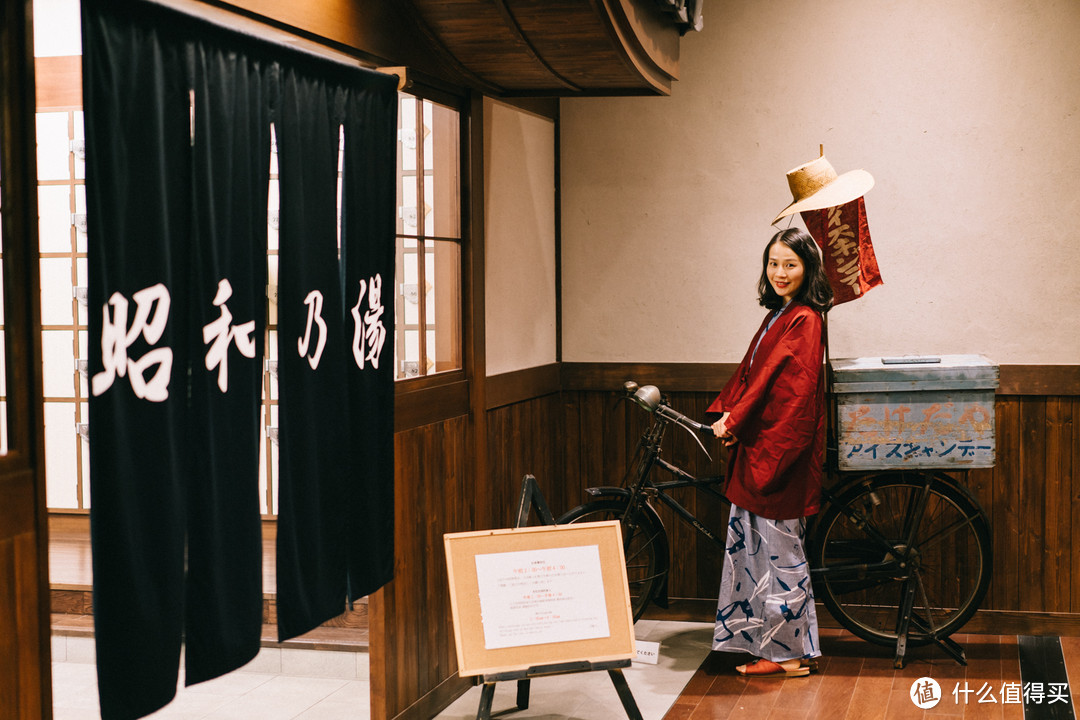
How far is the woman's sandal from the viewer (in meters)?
5.36

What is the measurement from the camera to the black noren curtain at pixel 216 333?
8.31 ft

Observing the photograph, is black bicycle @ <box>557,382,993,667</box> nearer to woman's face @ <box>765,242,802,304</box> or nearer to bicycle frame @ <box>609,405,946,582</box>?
bicycle frame @ <box>609,405,946,582</box>

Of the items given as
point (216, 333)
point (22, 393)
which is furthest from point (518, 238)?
point (22, 393)

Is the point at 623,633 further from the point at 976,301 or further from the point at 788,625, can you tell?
the point at 976,301

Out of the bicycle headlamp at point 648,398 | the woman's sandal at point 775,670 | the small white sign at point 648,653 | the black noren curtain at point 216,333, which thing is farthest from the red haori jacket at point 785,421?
the black noren curtain at point 216,333

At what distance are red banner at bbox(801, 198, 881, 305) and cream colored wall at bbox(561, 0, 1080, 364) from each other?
482 millimetres

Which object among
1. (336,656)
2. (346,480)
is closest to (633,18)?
(346,480)

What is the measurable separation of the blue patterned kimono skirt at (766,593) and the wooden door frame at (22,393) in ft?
11.8

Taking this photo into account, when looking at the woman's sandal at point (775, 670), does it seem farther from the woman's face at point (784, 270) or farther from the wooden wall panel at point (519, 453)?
the woman's face at point (784, 270)

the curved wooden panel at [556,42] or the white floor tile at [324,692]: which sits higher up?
the curved wooden panel at [556,42]

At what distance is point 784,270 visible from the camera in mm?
5293

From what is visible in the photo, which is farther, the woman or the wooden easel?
the woman

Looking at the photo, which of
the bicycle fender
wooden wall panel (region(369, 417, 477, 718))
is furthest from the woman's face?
wooden wall panel (region(369, 417, 477, 718))

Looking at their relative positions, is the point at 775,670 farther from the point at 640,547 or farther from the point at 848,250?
the point at 848,250
